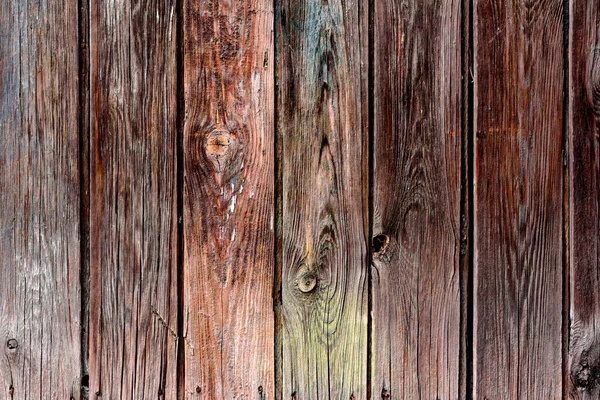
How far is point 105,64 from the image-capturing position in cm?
111

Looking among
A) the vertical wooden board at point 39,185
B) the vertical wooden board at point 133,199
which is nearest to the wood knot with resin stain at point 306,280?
the vertical wooden board at point 133,199

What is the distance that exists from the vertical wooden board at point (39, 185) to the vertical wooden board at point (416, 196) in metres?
0.71

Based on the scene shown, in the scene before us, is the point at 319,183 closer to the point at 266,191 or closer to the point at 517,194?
the point at 266,191

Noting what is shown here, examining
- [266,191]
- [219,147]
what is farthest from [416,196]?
[219,147]

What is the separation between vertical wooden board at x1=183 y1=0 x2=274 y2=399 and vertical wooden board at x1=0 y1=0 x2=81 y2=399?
267mm

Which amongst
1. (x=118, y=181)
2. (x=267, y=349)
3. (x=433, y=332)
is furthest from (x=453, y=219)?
(x=118, y=181)

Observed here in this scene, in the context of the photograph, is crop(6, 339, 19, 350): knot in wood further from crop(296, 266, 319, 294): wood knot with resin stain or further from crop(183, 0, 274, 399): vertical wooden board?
crop(296, 266, 319, 294): wood knot with resin stain

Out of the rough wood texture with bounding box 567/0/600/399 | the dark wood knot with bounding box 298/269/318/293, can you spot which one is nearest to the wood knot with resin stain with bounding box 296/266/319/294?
the dark wood knot with bounding box 298/269/318/293

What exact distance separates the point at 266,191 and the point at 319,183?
124mm

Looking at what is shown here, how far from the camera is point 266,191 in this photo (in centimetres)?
112

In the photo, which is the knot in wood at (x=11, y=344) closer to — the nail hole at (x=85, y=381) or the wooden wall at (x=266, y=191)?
the wooden wall at (x=266, y=191)

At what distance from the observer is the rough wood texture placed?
1152 mm

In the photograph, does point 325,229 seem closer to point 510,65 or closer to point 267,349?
Result: point 267,349

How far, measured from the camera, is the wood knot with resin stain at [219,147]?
3.65 ft
